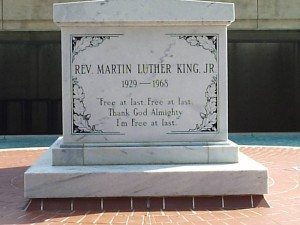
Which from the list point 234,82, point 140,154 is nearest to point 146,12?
point 140,154

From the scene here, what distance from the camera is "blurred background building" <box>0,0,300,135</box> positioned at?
2048cm

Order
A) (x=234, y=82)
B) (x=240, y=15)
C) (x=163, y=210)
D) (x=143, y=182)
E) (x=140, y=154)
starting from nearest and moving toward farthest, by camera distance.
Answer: (x=163, y=210), (x=143, y=182), (x=140, y=154), (x=240, y=15), (x=234, y=82)

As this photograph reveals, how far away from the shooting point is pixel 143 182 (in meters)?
6.06

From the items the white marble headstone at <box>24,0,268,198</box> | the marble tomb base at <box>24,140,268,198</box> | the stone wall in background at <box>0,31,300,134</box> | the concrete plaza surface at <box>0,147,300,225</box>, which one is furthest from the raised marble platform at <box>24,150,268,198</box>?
the stone wall in background at <box>0,31,300,134</box>

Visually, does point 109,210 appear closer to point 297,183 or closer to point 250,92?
point 297,183

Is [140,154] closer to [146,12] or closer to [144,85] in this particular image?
[144,85]

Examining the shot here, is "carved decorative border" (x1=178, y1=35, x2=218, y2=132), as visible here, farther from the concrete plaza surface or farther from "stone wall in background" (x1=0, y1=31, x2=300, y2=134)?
"stone wall in background" (x1=0, y1=31, x2=300, y2=134)

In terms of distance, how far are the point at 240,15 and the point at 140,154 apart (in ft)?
38.2

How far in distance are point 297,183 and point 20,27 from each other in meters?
12.1

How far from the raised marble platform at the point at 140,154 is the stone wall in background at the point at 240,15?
36.5 feet

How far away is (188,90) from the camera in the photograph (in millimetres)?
6742

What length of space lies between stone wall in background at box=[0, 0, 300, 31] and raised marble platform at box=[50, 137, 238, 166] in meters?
11.1

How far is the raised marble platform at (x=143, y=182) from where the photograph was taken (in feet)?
19.7

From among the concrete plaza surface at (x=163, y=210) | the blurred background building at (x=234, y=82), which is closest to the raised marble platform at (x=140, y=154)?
the concrete plaza surface at (x=163, y=210)
